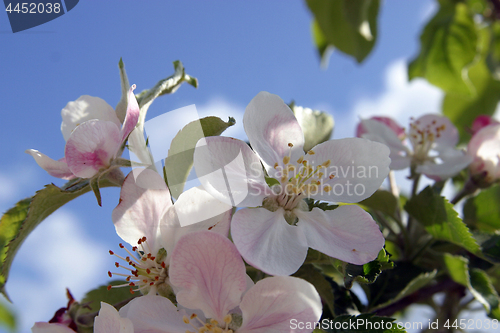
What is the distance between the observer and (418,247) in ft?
3.75

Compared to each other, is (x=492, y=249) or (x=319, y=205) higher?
(x=319, y=205)

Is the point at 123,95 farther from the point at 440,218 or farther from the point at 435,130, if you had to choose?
the point at 435,130

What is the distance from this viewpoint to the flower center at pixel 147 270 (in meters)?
0.70

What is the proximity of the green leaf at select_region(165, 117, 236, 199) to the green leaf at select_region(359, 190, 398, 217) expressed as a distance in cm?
52

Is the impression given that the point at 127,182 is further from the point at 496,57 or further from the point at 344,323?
the point at 496,57

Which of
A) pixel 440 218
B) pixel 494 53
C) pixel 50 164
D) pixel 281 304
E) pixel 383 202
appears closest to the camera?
pixel 281 304

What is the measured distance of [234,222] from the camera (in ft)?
1.98

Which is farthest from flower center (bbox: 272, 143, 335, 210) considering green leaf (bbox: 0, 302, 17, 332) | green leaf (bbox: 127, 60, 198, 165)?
green leaf (bbox: 0, 302, 17, 332)

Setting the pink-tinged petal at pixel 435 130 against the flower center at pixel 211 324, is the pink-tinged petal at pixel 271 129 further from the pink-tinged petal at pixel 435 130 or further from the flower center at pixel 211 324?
the pink-tinged petal at pixel 435 130

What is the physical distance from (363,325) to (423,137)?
892 mm

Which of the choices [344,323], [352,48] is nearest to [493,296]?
[344,323]

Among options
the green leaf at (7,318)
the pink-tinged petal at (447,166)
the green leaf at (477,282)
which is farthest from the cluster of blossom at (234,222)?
the green leaf at (7,318)

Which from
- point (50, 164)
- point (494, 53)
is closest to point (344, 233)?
point (50, 164)

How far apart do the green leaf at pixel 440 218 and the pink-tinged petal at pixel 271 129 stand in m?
0.36
